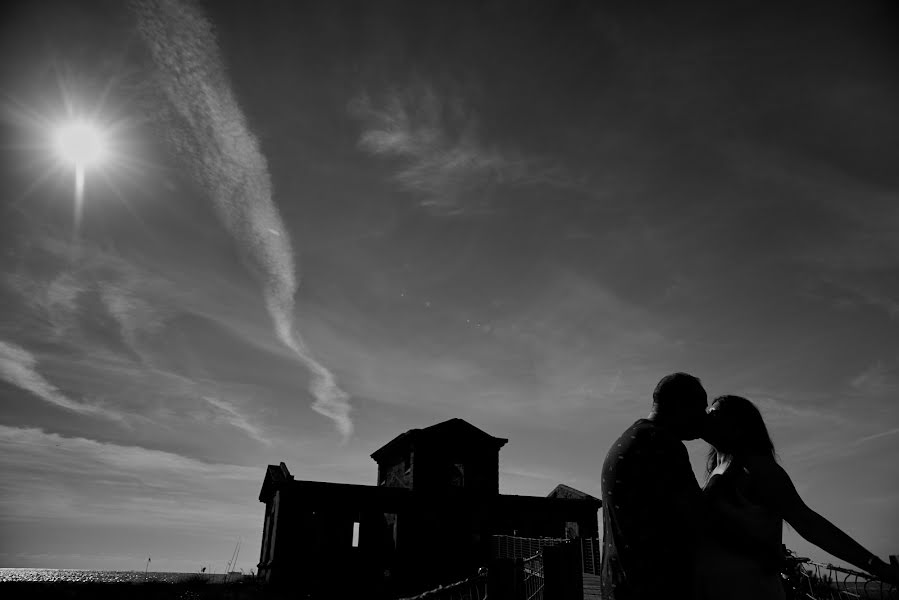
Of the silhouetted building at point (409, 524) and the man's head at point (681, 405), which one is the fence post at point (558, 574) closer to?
the man's head at point (681, 405)

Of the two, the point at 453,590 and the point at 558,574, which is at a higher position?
the point at 558,574

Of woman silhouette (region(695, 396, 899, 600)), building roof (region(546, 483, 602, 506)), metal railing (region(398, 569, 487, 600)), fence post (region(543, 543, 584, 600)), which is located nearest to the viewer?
woman silhouette (region(695, 396, 899, 600))

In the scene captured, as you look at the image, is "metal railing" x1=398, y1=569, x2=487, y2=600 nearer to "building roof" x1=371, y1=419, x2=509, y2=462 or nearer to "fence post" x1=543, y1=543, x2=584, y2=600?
"fence post" x1=543, y1=543, x2=584, y2=600

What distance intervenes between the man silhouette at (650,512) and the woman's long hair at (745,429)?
20.1 inches

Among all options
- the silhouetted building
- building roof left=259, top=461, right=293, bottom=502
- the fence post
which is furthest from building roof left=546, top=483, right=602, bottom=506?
the fence post

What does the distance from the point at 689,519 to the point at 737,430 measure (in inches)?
30.6

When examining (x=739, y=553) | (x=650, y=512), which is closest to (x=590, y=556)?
(x=739, y=553)

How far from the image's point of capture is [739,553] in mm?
2389

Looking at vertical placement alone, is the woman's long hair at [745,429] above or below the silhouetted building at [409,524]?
above

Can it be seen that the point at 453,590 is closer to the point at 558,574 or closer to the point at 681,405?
the point at 558,574

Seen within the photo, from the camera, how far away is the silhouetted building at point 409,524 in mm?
22016

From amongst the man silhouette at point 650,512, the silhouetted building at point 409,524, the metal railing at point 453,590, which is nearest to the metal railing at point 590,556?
the silhouetted building at point 409,524

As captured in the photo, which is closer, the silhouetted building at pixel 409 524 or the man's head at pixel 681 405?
the man's head at pixel 681 405

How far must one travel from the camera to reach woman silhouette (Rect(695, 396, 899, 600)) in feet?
7.57
